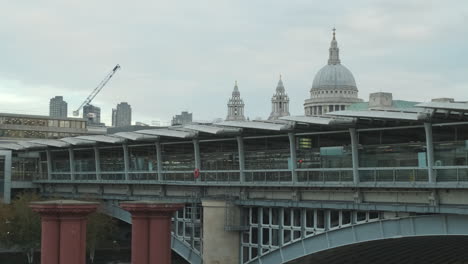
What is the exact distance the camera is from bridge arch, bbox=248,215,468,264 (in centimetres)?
3794

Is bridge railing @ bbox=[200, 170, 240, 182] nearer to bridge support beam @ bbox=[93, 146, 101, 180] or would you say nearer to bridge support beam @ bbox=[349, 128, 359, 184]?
bridge support beam @ bbox=[349, 128, 359, 184]

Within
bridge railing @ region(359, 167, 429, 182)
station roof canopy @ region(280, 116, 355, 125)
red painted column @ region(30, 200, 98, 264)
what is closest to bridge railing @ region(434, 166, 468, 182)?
bridge railing @ region(359, 167, 429, 182)

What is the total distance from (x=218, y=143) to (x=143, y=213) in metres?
37.4

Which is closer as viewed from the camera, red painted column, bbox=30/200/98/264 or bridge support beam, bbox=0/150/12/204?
red painted column, bbox=30/200/98/264

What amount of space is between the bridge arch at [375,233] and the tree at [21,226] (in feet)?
114

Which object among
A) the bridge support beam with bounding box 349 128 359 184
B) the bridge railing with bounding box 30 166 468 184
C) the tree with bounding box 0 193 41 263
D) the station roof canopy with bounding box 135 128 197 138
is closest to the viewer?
the bridge railing with bounding box 30 166 468 184

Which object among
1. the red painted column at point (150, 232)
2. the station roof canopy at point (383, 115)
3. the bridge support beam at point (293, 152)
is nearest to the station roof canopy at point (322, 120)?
the station roof canopy at point (383, 115)

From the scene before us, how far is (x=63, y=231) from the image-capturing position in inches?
789

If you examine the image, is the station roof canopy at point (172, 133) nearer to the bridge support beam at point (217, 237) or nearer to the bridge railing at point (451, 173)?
the bridge support beam at point (217, 237)

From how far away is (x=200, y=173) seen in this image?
5803cm

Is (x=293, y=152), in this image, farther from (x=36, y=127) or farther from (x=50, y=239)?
(x=36, y=127)

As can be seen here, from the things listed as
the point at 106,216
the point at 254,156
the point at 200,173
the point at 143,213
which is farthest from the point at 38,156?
the point at 143,213

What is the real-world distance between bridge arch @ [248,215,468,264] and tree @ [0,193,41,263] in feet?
114

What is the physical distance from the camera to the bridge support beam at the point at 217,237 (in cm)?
5216
